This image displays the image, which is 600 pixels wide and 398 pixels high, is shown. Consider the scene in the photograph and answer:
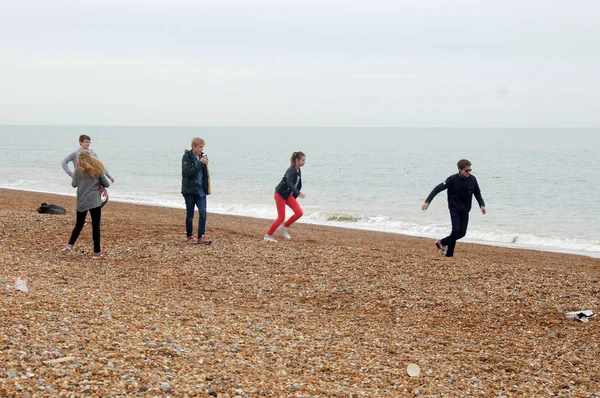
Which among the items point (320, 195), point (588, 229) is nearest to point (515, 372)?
point (588, 229)

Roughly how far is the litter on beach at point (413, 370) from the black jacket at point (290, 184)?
5960 millimetres

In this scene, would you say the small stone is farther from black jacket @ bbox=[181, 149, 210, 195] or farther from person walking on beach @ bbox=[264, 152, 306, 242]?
person walking on beach @ bbox=[264, 152, 306, 242]

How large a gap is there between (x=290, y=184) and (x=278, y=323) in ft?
15.5

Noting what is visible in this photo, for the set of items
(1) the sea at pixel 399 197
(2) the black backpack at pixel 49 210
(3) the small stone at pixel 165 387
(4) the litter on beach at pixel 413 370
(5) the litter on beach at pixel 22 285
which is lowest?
(1) the sea at pixel 399 197

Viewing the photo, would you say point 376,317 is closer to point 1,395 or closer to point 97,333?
point 97,333

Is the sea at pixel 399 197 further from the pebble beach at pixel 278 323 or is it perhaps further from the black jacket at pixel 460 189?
the black jacket at pixel 460 189

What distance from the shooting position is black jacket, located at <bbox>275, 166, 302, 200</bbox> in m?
11.5

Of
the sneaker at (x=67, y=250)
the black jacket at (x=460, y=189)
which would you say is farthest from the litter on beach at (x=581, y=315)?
the sneaker at (x=67, y=250)

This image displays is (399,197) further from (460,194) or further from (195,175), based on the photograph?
(195,175)

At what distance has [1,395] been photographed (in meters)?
4.19

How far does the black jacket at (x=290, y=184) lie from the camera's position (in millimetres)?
11487

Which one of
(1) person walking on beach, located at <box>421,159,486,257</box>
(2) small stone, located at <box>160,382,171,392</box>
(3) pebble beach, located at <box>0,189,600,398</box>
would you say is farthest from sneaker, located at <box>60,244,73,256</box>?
(2) small stone, located at <box>160,382,171,392</box>

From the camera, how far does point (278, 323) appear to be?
7156 millimetres

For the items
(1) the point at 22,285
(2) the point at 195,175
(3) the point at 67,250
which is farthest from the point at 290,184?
(1) the point at 22,285
